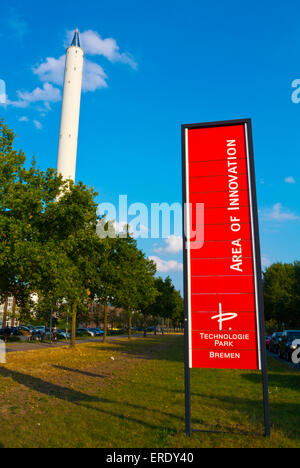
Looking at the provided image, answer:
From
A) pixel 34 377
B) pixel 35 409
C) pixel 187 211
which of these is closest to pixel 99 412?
pixel 35 409

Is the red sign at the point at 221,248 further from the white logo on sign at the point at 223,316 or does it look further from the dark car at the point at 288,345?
the dark car at the point at 288,345

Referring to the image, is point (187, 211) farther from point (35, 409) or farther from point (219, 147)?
point (35, 409)

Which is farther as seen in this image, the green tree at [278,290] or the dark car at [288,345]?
the green tree at [278,290]

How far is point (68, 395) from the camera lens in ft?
32.4

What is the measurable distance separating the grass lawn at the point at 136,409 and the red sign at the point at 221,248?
4.30 ft

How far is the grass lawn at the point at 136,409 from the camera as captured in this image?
6082mm

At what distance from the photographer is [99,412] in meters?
7.89

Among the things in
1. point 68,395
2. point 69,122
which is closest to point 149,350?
point 68,395

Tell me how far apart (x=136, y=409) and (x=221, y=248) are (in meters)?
4.15

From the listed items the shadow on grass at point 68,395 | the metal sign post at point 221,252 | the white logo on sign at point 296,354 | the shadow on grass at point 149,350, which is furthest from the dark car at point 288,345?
the metal sign post at point 221,252

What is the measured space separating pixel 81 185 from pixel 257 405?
15.0m

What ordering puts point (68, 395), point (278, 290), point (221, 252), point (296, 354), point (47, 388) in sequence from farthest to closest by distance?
point (278, 290), point (296, 354), point (47, 388), point (68, 395), point (221, 252)

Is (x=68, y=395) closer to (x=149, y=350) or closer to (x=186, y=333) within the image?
(x=186, y=333)

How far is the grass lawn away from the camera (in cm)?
608
